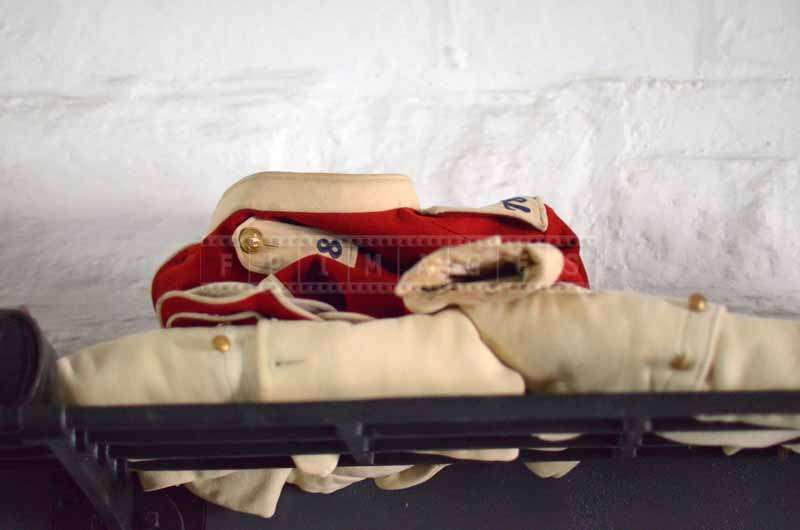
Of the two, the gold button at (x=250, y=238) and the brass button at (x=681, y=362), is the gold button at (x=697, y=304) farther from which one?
the gold button at (x=250, y=238)

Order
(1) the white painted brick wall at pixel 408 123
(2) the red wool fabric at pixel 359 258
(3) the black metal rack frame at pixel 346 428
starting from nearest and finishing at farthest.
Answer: (3) the black metal rack frame at pixel 346 428, (2) the red wool fabric at pixel 359 258, (1) the white painted brick wall at pixel 408 123

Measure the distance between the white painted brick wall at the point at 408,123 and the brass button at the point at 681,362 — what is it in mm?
475

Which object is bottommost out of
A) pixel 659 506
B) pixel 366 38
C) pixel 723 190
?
pixel 659 506

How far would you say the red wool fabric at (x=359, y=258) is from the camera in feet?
3.00

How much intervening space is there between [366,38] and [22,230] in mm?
573

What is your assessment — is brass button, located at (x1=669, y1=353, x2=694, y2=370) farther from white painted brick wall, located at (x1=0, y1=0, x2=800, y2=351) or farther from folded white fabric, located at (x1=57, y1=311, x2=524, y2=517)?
white painted brick wall, located at (x1=0, y1=0, x2=800, y2=351)

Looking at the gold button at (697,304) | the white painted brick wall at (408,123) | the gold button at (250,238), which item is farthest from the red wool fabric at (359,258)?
the white painted brick wall at (408,123)

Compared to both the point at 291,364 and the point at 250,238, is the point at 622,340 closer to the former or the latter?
the point at 291,364

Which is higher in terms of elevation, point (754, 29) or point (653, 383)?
point (754, 29)

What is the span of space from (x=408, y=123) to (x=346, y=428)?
0.69m

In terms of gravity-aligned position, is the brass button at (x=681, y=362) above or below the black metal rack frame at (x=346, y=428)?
above

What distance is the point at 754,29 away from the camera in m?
1.33

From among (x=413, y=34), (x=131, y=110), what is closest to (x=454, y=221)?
(x=413, y=34)

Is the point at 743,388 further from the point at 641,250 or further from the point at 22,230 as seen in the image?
the point at 22,230
